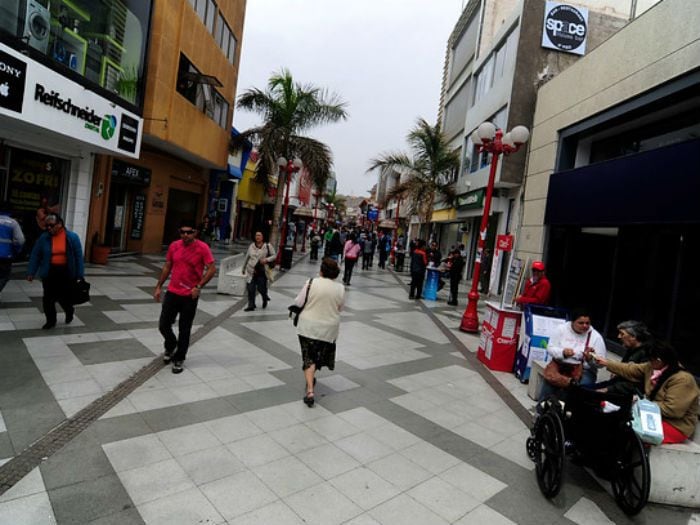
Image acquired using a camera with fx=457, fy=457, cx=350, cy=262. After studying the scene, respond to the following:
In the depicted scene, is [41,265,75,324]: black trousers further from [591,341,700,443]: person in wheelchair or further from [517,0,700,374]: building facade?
[517,0,700,374]: building facade

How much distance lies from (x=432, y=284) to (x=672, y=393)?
35.8 ft

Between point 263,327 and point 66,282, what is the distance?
3162 millimetres

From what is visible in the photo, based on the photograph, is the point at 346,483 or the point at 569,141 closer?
the point at 346,483

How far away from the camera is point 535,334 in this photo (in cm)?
658

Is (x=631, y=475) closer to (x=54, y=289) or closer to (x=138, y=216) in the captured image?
(x=54, y=289)

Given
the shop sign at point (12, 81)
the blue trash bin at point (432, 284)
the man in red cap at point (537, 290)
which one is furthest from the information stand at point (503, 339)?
the shop sign at point (12, 81)

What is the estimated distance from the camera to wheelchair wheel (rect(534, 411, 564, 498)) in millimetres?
3535

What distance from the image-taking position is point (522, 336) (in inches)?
280

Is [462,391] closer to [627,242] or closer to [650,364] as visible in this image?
[650,364]

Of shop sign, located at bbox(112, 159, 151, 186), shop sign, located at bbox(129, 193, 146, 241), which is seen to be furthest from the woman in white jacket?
shop sign, located at bbox(129, 193, 146, 241)

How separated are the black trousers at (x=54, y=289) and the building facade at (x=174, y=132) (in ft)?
25.0

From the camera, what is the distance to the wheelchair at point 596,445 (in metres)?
3.51

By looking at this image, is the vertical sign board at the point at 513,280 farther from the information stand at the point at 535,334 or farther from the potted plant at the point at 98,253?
the potted plant at the point at 98,253

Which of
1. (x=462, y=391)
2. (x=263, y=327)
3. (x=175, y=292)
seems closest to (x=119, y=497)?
(x=175, y=292)
